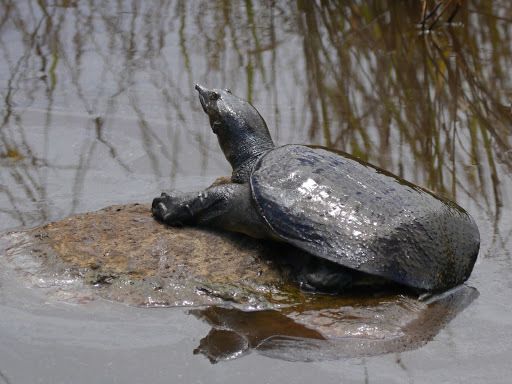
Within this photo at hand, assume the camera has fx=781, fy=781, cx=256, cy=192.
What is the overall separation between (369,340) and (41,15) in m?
5.97

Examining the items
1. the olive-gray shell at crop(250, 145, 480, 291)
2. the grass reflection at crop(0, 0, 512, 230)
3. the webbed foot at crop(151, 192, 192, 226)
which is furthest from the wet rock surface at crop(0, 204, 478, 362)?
the grass reflection at crop(0, 0, 512, 230)

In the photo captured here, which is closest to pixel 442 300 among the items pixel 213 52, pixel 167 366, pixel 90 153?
pixel 167 366

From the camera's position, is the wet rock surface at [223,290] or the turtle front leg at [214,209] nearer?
the wet rock surface at [223,290]

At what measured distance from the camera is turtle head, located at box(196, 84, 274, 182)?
170 inches

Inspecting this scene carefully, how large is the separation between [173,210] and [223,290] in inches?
26.7

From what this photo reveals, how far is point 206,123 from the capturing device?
226 inches

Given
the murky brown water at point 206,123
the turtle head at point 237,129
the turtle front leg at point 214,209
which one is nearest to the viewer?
the murky brown water at point 206,123

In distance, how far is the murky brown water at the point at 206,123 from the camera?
308 centimetres

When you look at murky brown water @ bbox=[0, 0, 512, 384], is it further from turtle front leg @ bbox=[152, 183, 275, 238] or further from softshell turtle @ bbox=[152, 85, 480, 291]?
turtle front leg @ bbox=[152, 183, 275, 238]

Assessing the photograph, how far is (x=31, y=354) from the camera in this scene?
3.03m

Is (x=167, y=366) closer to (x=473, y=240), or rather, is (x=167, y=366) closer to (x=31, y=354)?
(x=31, y=354)

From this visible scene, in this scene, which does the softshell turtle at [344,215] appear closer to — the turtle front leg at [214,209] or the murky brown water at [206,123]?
the turtle front leg at [214,209]

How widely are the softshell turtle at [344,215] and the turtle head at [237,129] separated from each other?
296mm

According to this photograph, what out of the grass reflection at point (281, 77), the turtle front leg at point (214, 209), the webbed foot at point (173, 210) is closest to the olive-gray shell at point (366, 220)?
the turtle front leg at point (214, 209)
